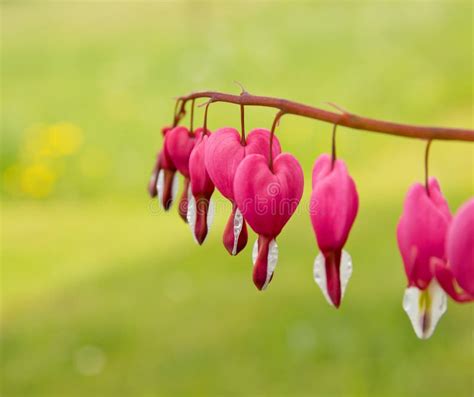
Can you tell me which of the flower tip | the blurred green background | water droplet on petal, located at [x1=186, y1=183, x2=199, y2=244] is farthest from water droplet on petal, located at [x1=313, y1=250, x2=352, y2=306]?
the blurred green background

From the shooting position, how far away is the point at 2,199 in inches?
220

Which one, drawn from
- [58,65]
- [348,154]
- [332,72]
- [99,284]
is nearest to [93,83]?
[58,65]

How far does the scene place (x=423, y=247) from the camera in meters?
0.79

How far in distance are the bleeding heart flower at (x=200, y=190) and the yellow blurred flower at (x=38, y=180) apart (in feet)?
15.6

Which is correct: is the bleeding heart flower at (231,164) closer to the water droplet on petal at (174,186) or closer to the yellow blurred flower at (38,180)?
the water droplet on petal at (174,186)

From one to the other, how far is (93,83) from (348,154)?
82.9 inches

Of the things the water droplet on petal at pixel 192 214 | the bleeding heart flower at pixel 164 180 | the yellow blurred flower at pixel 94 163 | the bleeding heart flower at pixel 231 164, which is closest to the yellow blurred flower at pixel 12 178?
the yellow blurred flower at pixel 94 163

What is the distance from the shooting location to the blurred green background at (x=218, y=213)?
10.5 feet

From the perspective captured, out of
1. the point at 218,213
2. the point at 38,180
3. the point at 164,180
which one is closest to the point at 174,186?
the point at 164,180

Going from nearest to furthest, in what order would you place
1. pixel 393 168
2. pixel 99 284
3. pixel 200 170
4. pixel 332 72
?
pixel 200 170
pixel 99 284
pixel 393 168
pixel 332 72

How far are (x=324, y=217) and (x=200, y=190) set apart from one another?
0.25 m

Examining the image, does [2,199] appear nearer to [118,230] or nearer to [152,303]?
[118,230]

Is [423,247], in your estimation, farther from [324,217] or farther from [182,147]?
[182,147]

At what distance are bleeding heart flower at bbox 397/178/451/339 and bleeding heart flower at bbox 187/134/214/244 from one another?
0.28 meters
